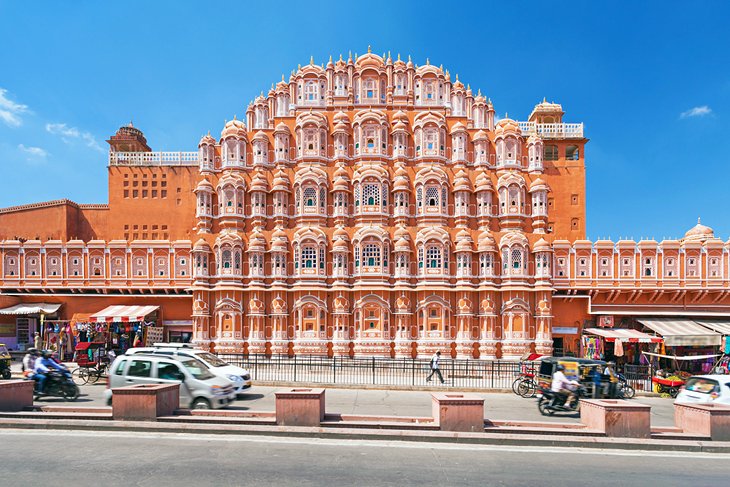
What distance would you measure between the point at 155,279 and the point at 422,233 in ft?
65.8

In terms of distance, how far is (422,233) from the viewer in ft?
110

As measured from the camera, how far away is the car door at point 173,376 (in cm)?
1447

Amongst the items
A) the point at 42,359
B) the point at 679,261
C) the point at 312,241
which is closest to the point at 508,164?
the point at 679,261

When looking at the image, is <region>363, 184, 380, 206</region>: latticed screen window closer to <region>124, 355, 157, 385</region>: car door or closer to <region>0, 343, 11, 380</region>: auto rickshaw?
<region>124, 355, 157, 385</region>: car door

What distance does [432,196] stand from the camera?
115 feet

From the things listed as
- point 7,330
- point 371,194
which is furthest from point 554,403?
point 7,330

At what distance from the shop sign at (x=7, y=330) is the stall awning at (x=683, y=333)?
4441 cm

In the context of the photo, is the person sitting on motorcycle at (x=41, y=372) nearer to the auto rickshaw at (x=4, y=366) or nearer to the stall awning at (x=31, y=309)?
the auto rickshaw at (x=4, y=366)

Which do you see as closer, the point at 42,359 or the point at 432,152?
the point at 42,359

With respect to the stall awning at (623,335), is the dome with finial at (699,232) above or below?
above

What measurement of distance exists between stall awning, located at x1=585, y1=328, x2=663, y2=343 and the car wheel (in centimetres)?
2561

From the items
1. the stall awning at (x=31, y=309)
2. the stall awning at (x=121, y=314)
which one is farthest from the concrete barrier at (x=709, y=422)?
the stall awning at (x=31, y=309)

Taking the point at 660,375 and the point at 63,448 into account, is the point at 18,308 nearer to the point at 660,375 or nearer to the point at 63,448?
the point at 63,448

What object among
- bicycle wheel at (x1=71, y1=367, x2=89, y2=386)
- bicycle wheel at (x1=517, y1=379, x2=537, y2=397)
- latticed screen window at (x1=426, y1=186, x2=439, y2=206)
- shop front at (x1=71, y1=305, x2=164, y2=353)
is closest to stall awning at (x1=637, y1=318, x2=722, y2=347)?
bicycle wheel at (x1=517, y1=379, x2=537, y2=397)
